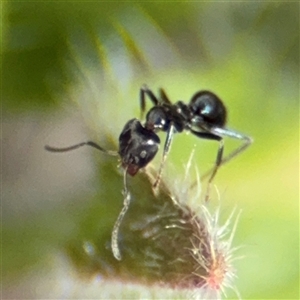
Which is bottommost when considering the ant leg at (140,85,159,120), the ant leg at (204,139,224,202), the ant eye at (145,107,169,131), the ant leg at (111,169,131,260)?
the ant leg at (111,169,131,260)

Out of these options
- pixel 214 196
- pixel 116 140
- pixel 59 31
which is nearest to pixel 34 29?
pixel 59 31

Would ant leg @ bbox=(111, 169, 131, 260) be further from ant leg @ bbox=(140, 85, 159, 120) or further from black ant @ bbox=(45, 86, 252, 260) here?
ant leg @ bbox=(140, 85, 159, 120)

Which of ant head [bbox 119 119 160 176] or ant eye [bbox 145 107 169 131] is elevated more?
ant eye [bbox 145 107 169 131]

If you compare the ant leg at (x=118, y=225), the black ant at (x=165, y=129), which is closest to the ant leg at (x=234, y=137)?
the black ant at (x=165, y=129)

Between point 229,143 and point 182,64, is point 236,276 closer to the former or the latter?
point 229,143

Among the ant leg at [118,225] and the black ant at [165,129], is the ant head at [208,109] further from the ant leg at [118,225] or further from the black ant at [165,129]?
the ant leg at [118,225]

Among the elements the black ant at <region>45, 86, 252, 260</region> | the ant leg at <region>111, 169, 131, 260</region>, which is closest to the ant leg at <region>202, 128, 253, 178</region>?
the black ant at <region>45, 86, 252, 260</region>
